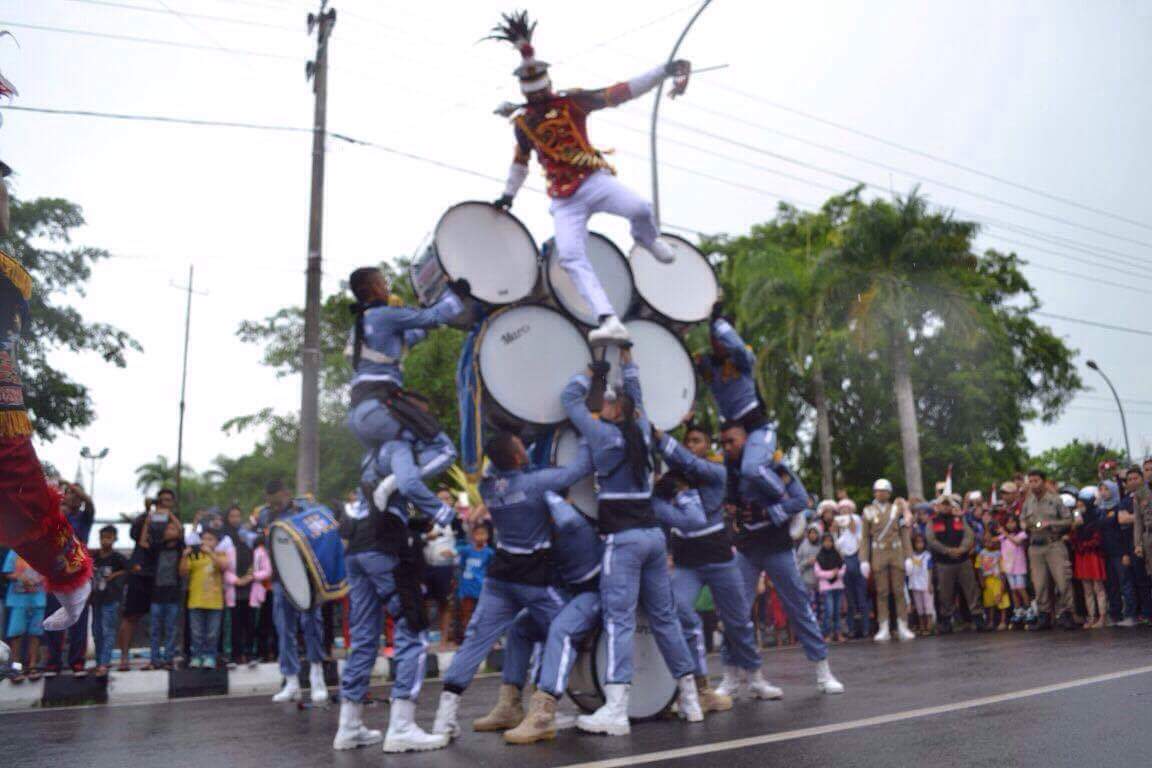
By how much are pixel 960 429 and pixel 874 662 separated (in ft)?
94.7

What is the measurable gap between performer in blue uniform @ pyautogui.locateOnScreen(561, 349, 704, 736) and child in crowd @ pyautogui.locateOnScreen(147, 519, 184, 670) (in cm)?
682

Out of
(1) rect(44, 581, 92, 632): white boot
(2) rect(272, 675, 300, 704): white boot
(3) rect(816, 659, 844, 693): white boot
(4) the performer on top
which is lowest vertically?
(2) rect(272, 675, 300, 704): white boot

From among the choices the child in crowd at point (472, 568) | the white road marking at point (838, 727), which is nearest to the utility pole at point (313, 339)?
the child in crowd at point (472, 568)

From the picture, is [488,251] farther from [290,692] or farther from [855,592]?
[855,592]

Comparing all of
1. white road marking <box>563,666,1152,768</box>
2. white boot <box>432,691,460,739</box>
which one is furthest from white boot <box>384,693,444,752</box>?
white road marking <box>563,666,1152,768</box>

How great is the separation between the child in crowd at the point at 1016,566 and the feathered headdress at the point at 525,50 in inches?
437

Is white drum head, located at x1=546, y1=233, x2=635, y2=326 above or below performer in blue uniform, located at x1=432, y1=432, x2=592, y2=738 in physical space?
above

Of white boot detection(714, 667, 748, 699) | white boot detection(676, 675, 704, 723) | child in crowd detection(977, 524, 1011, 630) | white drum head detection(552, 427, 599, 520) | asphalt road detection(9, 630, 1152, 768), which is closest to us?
asphalt road detection(9, 630, 1152, 768)

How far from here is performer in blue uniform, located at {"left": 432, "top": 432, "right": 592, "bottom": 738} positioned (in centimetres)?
668

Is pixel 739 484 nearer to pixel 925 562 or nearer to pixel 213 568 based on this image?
pixel 213 568

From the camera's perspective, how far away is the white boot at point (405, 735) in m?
6.17

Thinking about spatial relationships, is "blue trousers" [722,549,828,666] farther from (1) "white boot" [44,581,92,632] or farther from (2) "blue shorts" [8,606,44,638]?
(2) "blue shorts" [8,606,44,638]

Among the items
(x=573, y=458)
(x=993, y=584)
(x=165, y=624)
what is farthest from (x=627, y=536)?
(x=993, y=584)

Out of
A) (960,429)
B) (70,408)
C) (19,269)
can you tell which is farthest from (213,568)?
(960,429)
